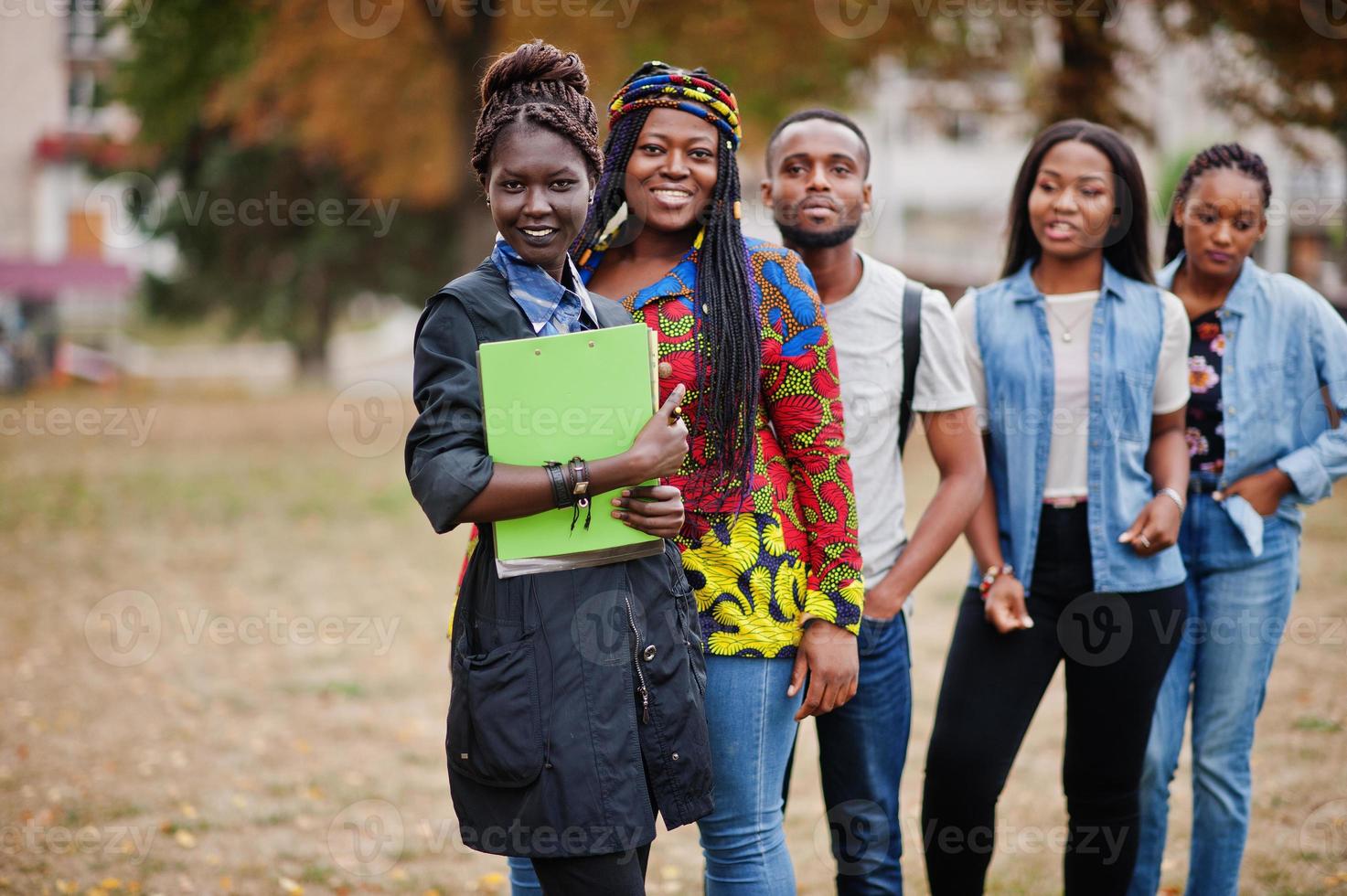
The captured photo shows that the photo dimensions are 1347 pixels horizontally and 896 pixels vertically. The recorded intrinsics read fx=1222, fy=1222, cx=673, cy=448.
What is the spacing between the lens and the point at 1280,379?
3.72 metres

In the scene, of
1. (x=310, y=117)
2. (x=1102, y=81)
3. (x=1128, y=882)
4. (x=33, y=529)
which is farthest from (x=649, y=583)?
(x=310, y=117)

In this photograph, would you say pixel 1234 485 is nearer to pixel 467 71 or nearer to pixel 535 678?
pixel 535 678

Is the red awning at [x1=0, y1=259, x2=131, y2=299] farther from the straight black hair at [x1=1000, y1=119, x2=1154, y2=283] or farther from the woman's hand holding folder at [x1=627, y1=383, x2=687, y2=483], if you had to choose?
the woman's hand holding folder at [x1=627, y1=383, x2=687, y2=483]

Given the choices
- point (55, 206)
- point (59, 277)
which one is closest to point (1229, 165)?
point (59, 277)

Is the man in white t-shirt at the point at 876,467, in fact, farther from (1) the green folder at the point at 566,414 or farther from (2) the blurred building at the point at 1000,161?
(1) the green folder at the point at 566,414

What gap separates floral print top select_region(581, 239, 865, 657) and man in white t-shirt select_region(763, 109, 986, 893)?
46cm

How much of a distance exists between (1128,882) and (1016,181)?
204 centimetres

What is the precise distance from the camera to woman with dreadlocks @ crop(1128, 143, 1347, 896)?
362 cm

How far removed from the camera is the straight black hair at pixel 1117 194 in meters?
3.45

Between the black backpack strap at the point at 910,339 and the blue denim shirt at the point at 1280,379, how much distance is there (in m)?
1.10

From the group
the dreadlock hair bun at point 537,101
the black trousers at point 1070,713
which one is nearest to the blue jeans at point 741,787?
the black trousers at point 1070,713

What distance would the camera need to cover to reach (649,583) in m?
2.43

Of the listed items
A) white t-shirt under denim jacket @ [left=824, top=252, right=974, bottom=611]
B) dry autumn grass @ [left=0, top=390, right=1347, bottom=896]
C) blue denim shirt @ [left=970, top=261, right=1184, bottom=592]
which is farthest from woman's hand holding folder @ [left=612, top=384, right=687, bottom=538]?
dry autumn grass @ [left=0, top=390, right=1347, bottom=896]

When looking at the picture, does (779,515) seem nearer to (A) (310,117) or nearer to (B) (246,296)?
(A) (310,117)
